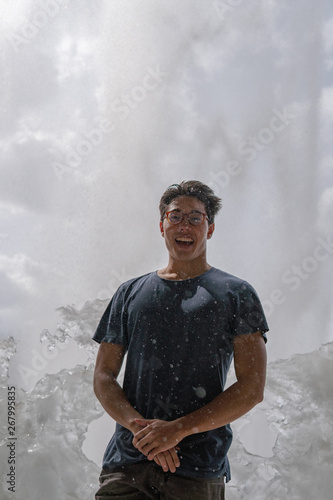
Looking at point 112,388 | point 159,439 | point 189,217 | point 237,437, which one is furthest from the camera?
point 237,437

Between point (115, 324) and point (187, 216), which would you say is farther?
point (187, 216)

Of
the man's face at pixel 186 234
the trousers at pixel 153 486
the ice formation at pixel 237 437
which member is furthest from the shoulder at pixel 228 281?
the ice formation at pixel 237 437

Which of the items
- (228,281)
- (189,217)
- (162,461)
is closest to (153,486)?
(162,461)

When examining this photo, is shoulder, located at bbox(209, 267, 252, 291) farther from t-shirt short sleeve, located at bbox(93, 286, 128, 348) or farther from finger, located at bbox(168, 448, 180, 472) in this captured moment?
finger, located at bbox(168, 448, 180, 472)

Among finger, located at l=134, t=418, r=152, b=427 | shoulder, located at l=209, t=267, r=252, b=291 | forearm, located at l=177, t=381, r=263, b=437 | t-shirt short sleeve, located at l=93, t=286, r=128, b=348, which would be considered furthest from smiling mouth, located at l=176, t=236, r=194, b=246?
finger, located at l=134, t=418, r=152, b=427

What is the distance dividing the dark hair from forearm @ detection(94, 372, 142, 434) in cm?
86

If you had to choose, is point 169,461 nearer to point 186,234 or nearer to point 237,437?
point 186,234

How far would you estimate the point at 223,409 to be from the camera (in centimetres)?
178

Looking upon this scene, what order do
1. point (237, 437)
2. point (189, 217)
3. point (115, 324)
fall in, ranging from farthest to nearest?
point (237, 437) → point (189, 217) → point (115, 324)

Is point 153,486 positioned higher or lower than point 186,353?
lower

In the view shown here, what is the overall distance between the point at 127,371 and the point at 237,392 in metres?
0.48

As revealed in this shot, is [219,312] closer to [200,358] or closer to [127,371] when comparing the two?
[200,358]

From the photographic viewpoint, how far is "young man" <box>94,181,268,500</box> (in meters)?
1.73

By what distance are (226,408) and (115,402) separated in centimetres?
47
